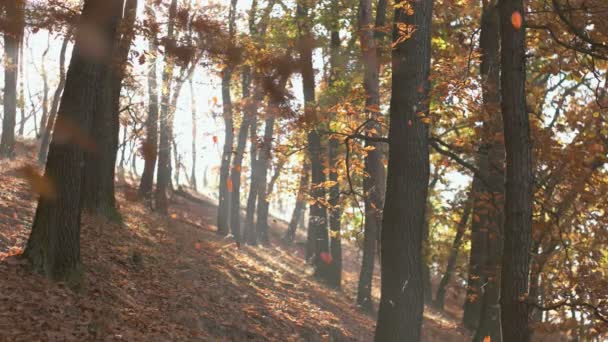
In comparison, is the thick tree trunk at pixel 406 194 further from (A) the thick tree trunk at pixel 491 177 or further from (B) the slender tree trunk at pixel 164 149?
(B) the slender tree trunk at pixel 164 149

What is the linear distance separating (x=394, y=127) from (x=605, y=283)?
363cm

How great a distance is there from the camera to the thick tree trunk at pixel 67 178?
9.39 metres

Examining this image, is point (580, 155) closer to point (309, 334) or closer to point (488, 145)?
point (488, 145)

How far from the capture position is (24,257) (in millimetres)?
9414

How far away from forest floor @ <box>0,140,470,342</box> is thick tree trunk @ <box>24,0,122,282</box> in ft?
1.14

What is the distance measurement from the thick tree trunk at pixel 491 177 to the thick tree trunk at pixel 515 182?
67.2 inches

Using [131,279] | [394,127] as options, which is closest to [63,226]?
[131,279]

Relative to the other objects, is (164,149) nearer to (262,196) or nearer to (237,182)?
(237,182)

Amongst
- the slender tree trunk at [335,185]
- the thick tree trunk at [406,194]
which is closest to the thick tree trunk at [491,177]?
the thick tree trunk at [406,194]

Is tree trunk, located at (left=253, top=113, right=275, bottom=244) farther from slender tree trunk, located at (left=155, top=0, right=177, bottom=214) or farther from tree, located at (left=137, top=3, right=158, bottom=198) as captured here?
tree, located at (left=137, top=3, right=158, bottom=198)

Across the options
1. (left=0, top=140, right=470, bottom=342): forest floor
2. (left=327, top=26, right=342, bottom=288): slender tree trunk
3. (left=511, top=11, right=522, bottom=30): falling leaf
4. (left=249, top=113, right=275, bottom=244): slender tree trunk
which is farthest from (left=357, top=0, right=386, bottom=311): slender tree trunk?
(left=249, top=113, right=275, bottom=244): slender tree trunk

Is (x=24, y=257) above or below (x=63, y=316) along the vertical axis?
above

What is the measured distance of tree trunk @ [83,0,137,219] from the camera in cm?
1424

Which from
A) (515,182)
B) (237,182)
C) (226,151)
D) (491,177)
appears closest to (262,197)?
(237,182)
